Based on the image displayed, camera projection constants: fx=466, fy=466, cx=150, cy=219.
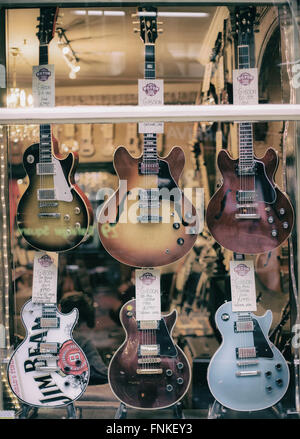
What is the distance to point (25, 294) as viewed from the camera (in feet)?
8.70

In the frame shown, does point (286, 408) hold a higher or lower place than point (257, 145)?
lower

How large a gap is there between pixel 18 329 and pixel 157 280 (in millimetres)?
819

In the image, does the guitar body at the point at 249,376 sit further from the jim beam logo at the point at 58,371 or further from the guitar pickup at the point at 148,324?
the jim beam logo at the point at 58,371

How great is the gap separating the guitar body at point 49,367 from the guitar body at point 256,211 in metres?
0.96

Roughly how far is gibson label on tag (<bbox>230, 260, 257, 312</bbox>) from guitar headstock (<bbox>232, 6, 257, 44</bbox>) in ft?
4.10

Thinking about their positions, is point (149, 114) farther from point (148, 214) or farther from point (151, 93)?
point (148, 214)

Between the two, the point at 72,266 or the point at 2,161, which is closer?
the point at 2,161

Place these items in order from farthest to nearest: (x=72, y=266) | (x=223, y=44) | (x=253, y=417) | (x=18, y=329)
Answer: (x=72, y=266)
(x=223, y=44)
(x=18, y=329)
(x=253, y=417)

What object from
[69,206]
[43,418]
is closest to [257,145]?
[69,206]

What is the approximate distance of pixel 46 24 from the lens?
8.63 feet

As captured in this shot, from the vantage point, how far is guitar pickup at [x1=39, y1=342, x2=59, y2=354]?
98.0 inches

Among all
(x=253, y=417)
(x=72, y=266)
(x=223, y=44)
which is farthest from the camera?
(x=72, y=266)

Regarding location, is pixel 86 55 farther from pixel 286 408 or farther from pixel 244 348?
pixel 286 408

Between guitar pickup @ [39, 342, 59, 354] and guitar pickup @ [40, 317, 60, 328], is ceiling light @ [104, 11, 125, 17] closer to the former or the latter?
guitar pickup @ [40, 317, 60, 328]
